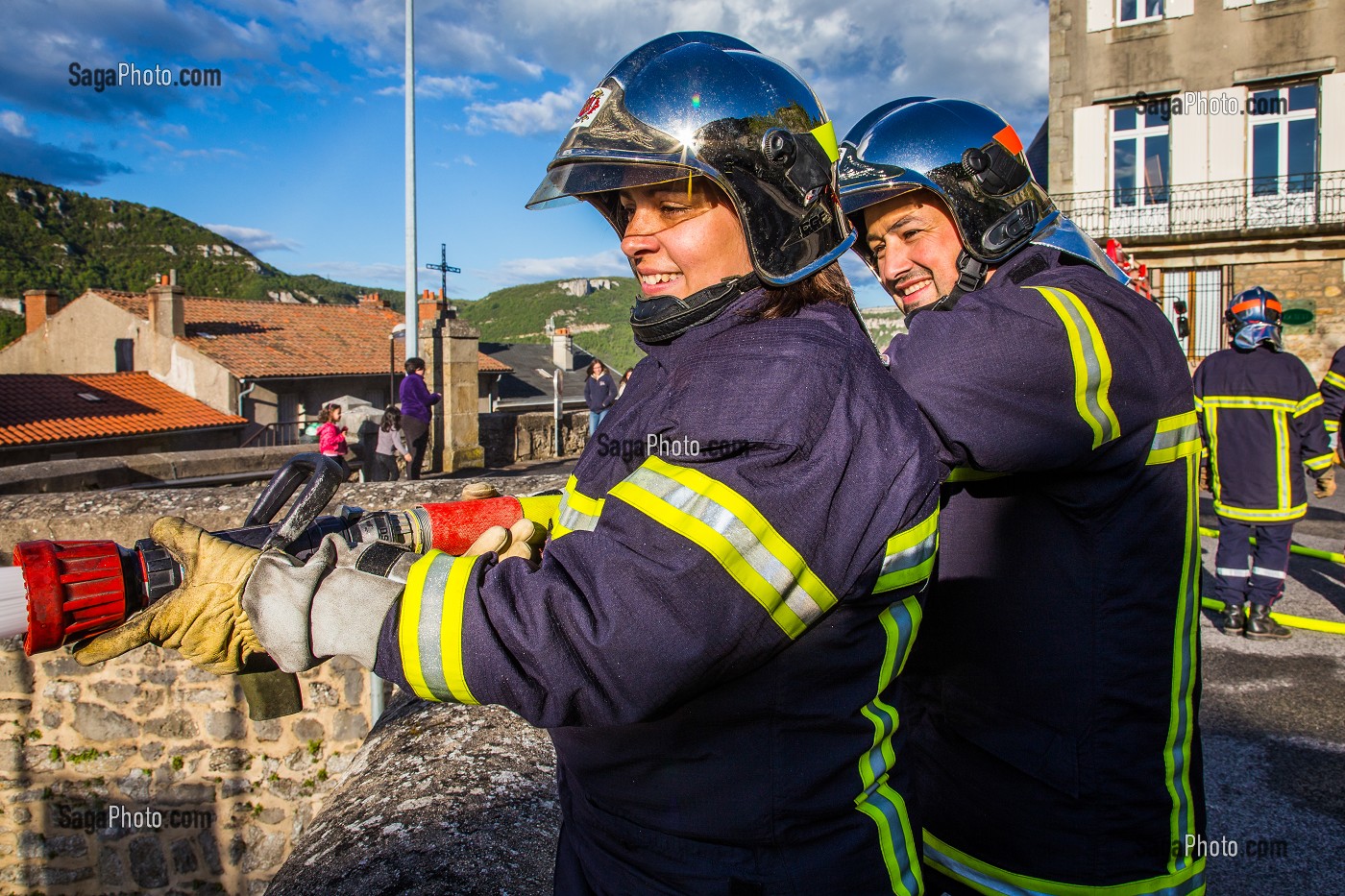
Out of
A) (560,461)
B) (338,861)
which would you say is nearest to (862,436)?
(338,861)

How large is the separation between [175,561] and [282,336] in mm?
35994

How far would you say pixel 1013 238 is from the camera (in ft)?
7.37

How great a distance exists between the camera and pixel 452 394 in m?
15.6

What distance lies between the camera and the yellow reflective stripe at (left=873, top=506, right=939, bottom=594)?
4.24ft

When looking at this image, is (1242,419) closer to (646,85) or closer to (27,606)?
(646,85)

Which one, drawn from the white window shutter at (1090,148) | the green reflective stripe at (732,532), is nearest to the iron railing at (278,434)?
the white window shutter at (1090,148)

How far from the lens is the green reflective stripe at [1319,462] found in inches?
223

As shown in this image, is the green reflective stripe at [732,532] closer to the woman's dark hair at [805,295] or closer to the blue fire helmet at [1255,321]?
the woman's dark hair at [805,295]

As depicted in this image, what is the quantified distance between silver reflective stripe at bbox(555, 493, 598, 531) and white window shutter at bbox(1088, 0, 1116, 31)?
2212cm

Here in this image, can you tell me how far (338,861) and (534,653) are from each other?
4.12 feet

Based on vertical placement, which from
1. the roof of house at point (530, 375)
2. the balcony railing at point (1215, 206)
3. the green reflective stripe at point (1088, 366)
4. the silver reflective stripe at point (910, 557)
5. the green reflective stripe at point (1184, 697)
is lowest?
the green reflective stripe at point (1184, 697)

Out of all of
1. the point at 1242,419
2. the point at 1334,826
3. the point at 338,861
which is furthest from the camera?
the point at 1242,419

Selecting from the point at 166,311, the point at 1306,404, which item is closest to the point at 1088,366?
the point at 1306,404

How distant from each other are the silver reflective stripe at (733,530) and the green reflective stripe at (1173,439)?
1082mm
